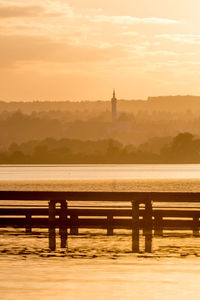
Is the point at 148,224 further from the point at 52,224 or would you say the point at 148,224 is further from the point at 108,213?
the point at 52,224

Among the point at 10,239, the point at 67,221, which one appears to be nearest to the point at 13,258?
the point at 67,221

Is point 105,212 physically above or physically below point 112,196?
below

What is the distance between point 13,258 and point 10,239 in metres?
6.60

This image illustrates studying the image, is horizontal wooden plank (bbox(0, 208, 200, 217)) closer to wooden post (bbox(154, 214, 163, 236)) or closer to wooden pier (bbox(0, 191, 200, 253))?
wooden pier (bbox(0, 191, 200, 253))

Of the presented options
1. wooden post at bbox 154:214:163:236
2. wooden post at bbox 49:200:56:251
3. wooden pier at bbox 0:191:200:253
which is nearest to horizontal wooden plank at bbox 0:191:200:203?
wooden pier at bbox 0:191:200:253

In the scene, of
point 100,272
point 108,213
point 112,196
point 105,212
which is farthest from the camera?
point 108,213

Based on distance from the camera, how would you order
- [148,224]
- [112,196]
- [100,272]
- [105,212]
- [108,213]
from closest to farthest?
[100,272] → [112,196] → [148,224] → [105,212] → [108,213]

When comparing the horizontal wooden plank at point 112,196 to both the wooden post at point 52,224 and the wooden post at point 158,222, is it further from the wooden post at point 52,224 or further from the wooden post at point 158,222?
the wooden post at point 158,222

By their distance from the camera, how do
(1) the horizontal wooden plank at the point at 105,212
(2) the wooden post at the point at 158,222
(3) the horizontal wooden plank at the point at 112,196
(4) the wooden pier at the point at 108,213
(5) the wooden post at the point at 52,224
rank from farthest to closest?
(2) the wooden post at the point at 158,222, (1) the horizontal wooden plank at the point at 105,212, (5) the wooden post at the point at 52,224, (4) the wooden pier at the point at 108,213, (3) the horizontal wooden plank at the point at 112,196

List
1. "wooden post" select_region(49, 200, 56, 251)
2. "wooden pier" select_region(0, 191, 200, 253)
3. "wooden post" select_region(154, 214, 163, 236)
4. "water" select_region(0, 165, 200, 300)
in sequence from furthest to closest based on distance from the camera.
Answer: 1. "wooden post" select_region(154, 214, 163, 236)
2. "wooden post" select_region(49, 200, 56, 251)
3. "wooden pier" select_region(0, 191, 200, 253)
4. "water" select_region(0, 165, 200, 300)

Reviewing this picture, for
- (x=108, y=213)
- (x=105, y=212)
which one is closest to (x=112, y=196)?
(x=105, y=212)

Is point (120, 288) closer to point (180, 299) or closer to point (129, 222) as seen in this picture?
point (180, 299)

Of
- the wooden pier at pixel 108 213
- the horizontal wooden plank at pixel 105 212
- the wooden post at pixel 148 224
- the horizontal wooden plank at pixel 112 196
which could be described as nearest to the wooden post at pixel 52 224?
the wooden pier at pixel 108 213

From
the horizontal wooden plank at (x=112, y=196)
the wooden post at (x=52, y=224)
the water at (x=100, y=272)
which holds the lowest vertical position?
the water at (x=100, y=272)
